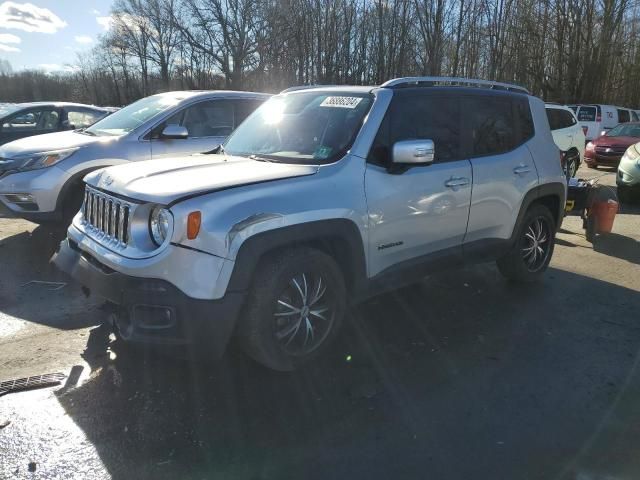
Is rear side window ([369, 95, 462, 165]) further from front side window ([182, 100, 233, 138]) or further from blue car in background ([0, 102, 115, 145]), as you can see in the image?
blue car in background ([0, 102, 115, 145])

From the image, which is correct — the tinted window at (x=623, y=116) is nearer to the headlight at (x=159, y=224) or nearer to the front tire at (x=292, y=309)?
the front tire at (x=292, y=309)

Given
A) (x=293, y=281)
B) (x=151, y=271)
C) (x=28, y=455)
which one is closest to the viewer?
(x=28, y=455)

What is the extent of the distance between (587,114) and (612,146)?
18.7ft

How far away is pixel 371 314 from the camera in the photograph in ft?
14.8

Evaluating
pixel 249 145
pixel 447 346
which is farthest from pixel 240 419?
pixel 249 145

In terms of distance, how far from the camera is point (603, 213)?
711 centimetres

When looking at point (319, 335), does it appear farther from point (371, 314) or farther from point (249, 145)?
point (249, 145)

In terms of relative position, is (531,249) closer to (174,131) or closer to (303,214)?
(303,214)

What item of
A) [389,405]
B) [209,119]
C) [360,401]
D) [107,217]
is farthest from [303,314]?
[209,119]

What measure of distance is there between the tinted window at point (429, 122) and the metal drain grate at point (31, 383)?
108 inches

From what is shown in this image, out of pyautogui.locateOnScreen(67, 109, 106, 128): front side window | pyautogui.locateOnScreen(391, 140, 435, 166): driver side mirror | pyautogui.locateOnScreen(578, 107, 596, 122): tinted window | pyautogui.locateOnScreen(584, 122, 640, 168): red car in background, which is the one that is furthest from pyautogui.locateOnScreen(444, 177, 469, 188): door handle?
pyautogui.locateOnScreen(578, 107, 596, 122): tinted window

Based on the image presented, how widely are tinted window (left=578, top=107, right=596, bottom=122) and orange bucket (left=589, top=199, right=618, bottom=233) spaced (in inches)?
606

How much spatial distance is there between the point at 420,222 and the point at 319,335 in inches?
46.2

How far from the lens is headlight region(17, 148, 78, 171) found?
5.99 m
